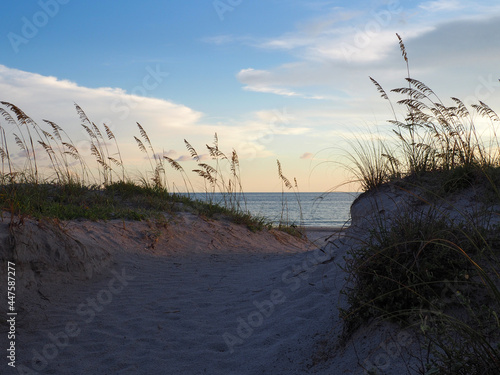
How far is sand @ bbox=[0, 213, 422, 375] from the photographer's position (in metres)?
3.60

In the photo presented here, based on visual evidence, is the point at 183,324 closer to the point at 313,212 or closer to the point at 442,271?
the point at 442,271

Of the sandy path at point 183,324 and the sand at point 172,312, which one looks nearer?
the sand at point 172,312

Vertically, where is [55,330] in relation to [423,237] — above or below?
below

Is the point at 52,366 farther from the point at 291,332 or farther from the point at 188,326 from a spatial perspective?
the point at 291,332

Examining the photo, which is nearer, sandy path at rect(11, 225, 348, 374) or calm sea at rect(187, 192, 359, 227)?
sandy path at rect(11, 225, 348, 374)

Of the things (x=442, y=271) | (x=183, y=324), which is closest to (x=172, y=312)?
(x=183, y=324)

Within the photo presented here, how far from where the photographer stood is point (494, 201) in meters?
4.42

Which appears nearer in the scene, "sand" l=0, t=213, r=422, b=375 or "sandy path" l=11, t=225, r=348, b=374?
"sand" l=0, t=213, r=422, b=375

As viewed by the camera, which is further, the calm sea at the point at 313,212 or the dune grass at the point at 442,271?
Answer: the calm sea at the point at 313,212

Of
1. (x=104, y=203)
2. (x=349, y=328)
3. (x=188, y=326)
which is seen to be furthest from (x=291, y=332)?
(x=104, y=203)

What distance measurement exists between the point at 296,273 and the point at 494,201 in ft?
8.80

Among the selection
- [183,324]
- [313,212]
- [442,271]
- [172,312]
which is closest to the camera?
[442,271]

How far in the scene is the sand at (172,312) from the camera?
3.60 meters

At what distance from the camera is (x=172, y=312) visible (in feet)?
16.6
